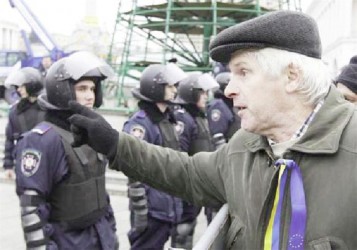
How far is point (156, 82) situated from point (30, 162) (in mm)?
2296

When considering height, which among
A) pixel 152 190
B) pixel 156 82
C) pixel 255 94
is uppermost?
pixel 255 94

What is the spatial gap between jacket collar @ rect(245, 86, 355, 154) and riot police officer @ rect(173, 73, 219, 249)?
3812 mm

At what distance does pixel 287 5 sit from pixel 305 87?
13.4m

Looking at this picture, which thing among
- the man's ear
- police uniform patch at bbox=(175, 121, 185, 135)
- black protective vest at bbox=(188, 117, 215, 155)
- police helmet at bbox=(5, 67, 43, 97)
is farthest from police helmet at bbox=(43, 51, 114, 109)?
police helmet at bbox=(5, 67, 43, 97)

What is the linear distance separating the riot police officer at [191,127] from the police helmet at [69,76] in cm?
215

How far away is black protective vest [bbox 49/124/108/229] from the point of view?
347 centimetres

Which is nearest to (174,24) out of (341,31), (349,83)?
(349,83)

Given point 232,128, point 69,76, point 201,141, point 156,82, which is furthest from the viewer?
point 232,128

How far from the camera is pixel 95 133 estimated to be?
2135 millimetres

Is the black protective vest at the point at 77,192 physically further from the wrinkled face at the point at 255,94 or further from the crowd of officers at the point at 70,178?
the wrinkled face at the point at 255,94

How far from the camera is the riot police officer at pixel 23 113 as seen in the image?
7.71 meters

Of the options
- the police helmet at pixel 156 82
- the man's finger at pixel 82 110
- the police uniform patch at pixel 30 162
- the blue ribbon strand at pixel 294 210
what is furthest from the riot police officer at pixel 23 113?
the blue ribbon strand at pixel 294 210

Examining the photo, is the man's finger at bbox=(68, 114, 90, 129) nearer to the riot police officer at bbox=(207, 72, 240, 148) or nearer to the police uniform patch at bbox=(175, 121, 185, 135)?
the police uniform patch at bbox=(175, 121, 185, 135)

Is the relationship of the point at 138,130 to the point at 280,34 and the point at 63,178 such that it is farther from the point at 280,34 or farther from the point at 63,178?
the point at 280,34
